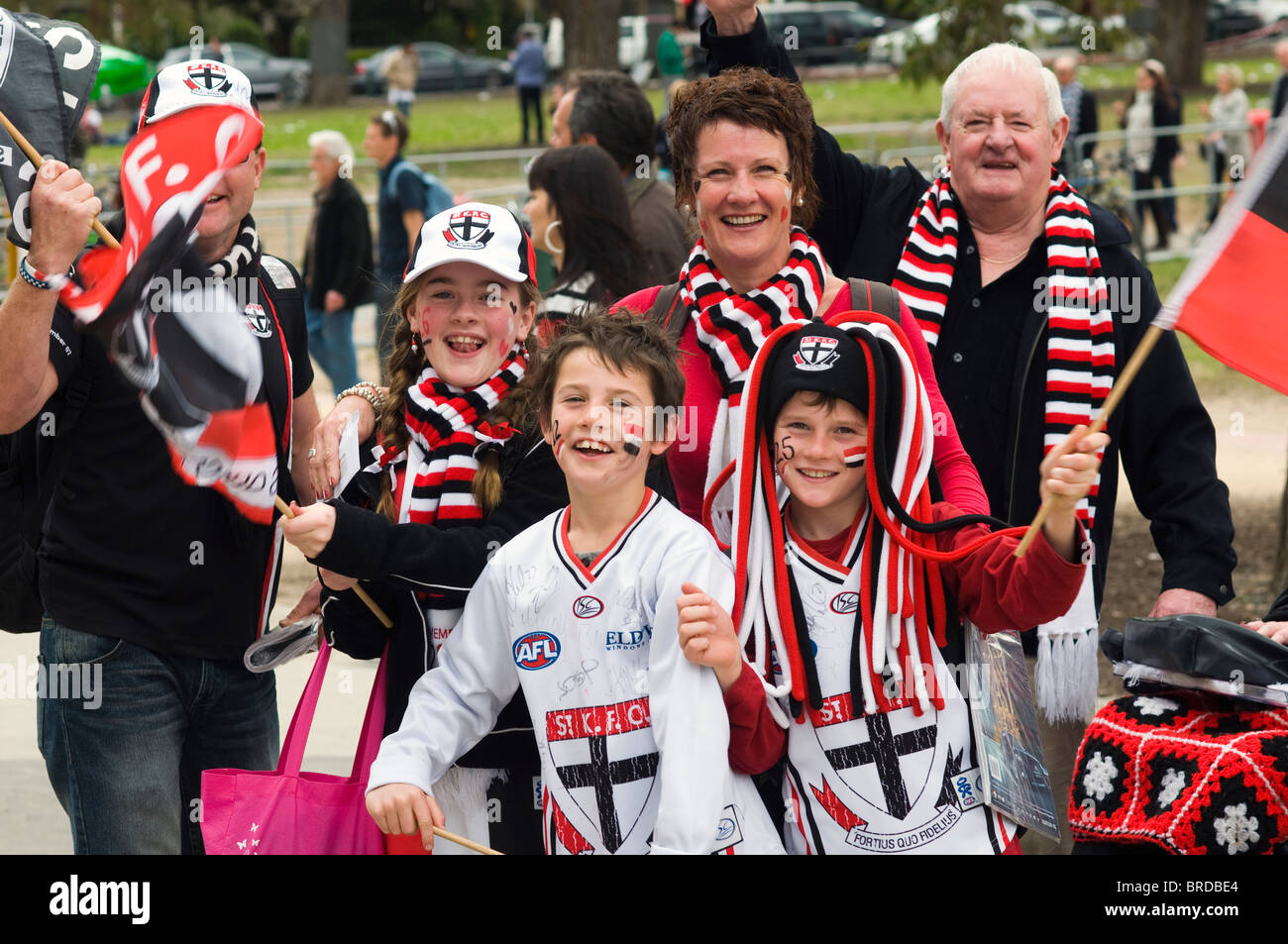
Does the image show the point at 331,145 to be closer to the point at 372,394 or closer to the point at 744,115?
the point at 372,394

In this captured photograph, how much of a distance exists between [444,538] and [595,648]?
374mm

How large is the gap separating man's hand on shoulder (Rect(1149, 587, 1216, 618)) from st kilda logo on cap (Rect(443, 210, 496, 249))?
1705mm

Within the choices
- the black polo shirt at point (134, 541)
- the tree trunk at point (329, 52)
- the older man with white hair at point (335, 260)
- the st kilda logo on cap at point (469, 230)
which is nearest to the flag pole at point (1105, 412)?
the st kilda logo on cap at point (469, 230)

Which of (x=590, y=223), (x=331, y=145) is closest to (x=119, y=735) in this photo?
(x=590, y=223)

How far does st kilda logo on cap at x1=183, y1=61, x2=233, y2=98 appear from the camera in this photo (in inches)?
127

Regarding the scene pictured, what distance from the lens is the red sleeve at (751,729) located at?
286 cm

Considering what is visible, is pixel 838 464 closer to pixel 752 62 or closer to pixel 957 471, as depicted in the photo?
pixel 957 471

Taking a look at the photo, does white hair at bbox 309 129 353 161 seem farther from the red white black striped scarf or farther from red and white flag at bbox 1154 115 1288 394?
red and white flag at bbox 1154 115 1288 394

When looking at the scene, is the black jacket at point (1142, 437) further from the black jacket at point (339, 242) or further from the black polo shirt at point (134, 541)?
the black jacket at point (339, 242)

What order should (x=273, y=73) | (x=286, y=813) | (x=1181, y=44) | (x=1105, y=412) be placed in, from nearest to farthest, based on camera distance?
1. (x=1105, y=412)
2. (x=286, y=813)
3. (x=1181, y=44)
4. (x=273, y=73)

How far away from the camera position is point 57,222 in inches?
A: 112

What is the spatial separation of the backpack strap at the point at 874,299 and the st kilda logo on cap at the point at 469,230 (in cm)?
78

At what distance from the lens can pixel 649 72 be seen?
36.0m
